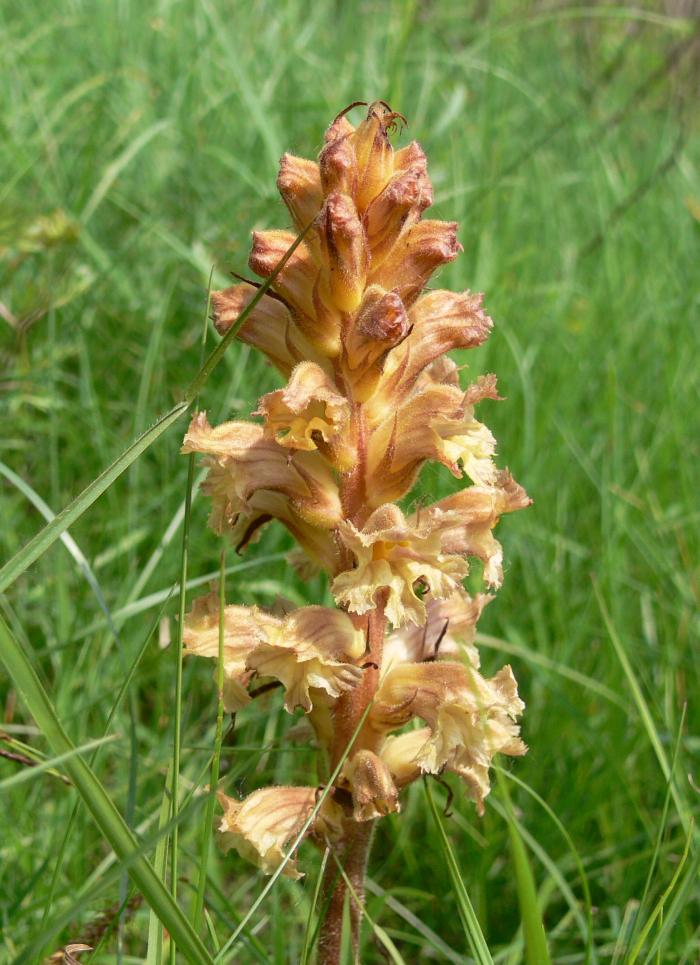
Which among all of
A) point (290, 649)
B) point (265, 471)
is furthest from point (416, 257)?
point (290, 649)

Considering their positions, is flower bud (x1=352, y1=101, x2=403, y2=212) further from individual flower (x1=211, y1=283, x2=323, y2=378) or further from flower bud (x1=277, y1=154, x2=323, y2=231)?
individual flower (x1=211, y1=283, x2=323, y2=378)

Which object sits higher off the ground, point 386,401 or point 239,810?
point 386,401

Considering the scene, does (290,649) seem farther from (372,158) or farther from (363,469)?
(372,158)

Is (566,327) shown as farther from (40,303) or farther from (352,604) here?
(352,604)

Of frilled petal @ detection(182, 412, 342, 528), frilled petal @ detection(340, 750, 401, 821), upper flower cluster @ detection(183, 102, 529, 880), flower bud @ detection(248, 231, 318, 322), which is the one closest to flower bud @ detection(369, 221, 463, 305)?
upper flower cluster @ detection(183, 102, 529, 880)

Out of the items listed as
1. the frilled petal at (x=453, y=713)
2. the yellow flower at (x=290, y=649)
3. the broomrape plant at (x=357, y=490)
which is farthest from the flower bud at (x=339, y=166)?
the frilled petal at (x=453, y=713)

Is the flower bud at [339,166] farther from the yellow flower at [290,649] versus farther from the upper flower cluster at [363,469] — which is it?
the yellow flower at [290,649]

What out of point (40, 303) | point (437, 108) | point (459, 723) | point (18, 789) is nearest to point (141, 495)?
point (40, 303)
